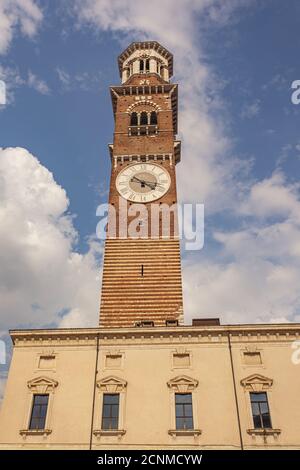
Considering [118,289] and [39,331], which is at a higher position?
[118,289]

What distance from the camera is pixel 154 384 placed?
79.3 feet

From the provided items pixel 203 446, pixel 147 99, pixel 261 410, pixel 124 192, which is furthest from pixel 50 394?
pixel 147 99

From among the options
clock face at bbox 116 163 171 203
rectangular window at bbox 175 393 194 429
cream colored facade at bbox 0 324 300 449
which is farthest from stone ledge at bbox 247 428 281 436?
clock face at bbox 116 163 171 203

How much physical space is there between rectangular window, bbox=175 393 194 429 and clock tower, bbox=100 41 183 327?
6536 mm

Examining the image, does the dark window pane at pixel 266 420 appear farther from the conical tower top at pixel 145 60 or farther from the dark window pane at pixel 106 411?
the conical tower top at pixel 145 60

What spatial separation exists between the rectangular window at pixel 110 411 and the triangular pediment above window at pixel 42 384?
8.99ft

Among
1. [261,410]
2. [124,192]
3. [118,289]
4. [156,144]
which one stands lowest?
[261,410]

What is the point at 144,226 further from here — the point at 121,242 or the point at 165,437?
the point at 165,437

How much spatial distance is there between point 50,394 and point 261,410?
34.5 feet

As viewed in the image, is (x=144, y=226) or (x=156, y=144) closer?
(x=144, y=226)

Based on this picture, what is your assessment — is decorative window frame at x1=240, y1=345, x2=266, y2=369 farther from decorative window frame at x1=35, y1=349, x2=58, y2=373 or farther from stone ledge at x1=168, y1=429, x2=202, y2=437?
decorative window frame at x1=35, y1=349, x2=58, y2=373

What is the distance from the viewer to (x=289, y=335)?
2545 cm

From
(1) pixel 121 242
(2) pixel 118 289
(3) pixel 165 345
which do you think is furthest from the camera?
(1) pixel 121 242

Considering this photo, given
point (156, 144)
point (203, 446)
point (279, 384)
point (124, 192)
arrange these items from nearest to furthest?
point (203, 446) → point (279, 384) → point (124, 192) → point (156, 144)
